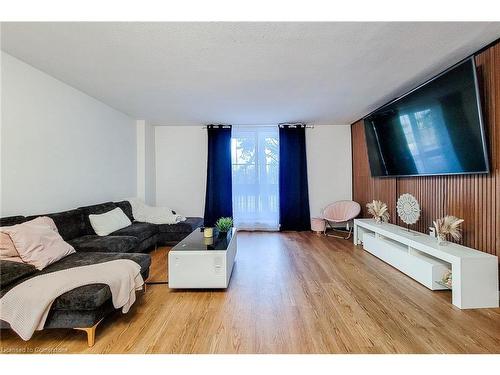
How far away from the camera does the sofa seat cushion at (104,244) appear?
2604mm

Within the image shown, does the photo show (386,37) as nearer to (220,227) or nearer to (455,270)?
(455,270)

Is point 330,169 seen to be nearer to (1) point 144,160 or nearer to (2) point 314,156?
(2) point 314,156

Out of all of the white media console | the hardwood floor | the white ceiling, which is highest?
the white ceiling

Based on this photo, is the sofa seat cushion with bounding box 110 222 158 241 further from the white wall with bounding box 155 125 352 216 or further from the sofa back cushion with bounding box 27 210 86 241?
the white wall with bounding box 155 125 352 216

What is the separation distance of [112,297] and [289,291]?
63.0 inches

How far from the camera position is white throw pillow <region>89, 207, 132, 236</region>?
3.11m

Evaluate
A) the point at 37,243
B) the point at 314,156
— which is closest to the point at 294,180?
the point at 314,156

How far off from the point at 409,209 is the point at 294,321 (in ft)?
7.87

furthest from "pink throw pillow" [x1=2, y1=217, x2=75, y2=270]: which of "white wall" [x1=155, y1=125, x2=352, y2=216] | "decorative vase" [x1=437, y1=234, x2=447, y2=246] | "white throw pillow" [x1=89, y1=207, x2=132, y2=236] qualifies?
"decorative vase" [x1=437, y1=234, x2=447, y2=246]

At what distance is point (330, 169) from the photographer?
5.51 metres

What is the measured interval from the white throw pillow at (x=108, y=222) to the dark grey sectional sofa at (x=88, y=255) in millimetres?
80

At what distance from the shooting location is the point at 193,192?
5.57 metres

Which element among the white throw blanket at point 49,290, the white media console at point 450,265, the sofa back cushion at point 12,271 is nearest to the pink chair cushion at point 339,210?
the white media console at point 450,265
